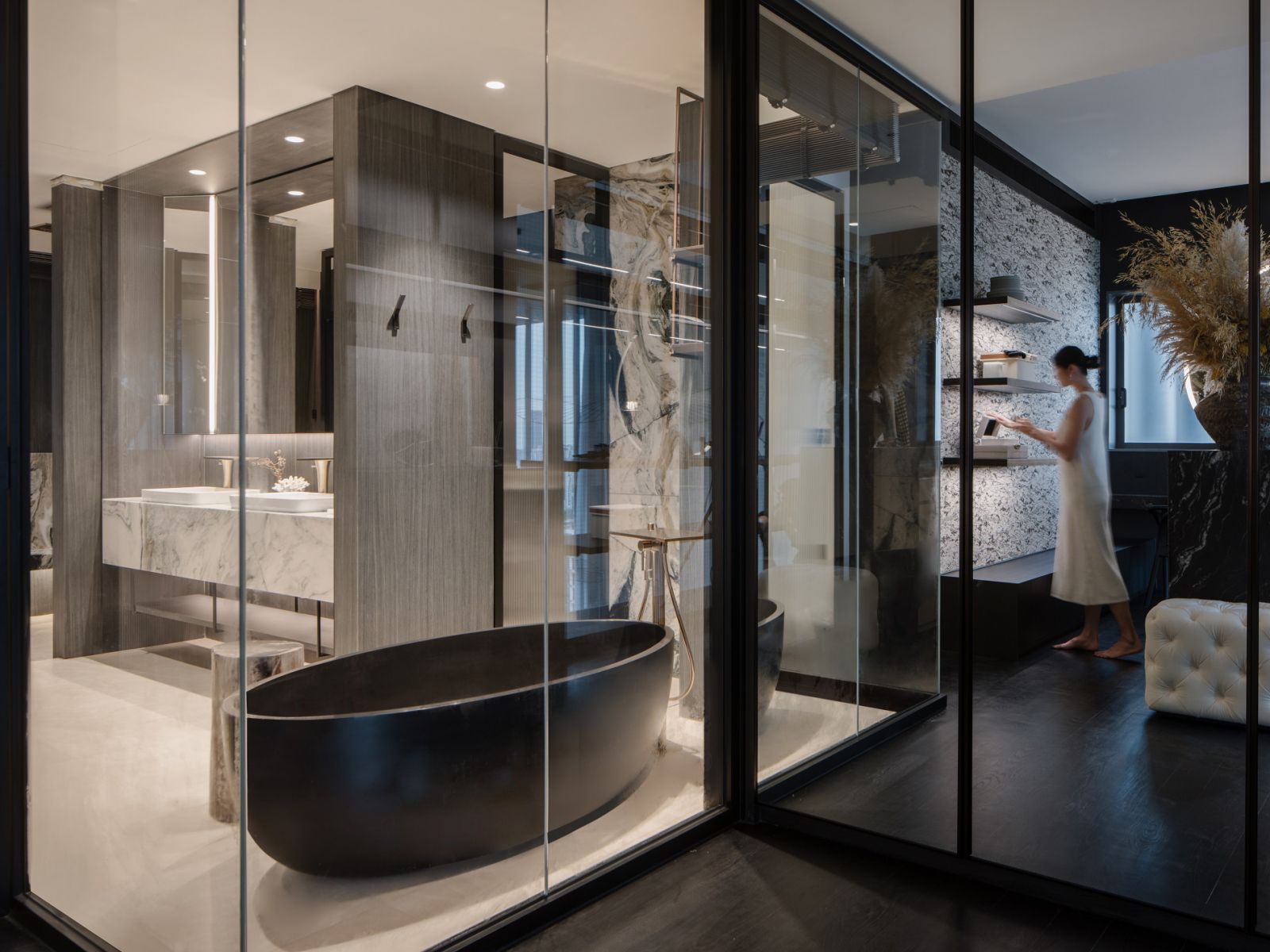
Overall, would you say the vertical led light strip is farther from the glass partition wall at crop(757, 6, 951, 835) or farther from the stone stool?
the glass partition wall at crop(757, 6, 951, 835)

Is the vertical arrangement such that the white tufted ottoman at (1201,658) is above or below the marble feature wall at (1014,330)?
below

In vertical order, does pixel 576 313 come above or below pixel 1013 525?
above

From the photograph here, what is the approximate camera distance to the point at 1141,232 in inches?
93.4

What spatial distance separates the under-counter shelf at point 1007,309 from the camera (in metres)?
2.51

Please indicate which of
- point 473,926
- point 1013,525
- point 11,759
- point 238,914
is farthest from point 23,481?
point 1013,525

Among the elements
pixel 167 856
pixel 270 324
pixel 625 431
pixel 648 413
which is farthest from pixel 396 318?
pixel 167 856

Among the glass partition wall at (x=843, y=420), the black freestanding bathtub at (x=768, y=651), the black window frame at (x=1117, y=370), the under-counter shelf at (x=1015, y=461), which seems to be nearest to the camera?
the black window frame at (x=1117, y=370)

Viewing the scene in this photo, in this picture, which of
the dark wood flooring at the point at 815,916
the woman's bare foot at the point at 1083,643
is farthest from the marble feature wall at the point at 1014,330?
the dark wood flooring at the point at 815,916

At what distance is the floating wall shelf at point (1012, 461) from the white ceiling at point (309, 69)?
4.24ft

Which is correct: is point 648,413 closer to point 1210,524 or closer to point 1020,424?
point 1020,424

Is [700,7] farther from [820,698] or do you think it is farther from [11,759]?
[11,759]

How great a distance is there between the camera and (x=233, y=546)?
1847 millimetres

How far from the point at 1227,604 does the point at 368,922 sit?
7.20ft

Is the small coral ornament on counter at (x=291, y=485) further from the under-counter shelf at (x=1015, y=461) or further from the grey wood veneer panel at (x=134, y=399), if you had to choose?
the under-counter shelf at (x=1015, y=461)
